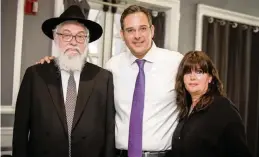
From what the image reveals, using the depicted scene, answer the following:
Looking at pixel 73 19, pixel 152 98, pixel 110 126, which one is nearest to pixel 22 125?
pixel 110 126

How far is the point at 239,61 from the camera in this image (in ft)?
15.0

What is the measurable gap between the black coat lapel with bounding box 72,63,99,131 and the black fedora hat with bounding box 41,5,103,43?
23cm

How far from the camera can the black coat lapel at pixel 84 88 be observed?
1793 millimetres

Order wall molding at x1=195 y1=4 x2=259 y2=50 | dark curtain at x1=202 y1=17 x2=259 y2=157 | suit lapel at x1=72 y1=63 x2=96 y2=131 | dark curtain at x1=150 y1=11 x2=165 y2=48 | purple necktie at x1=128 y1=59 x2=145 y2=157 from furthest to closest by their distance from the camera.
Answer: dark curtain at x1=202 y1=17 x2=259 y2=157, wall molding at x1=195 y1=4 x2=259 y2=50, dark curtain at x1=150 y1=11 x2=165 y2=48, purple necktie at x1=128 y1=59 x2=145 y2=157, suit lapel at x1=72 y1=63 x2=96 y2=131

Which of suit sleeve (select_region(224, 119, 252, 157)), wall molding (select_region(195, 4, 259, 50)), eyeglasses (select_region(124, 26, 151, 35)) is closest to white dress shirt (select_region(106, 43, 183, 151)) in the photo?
eyeglasses (select_region(124, 26, 151, 35))

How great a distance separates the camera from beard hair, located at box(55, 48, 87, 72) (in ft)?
6.05

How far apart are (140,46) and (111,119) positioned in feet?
1.50

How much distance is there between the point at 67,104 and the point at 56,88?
0.34ft

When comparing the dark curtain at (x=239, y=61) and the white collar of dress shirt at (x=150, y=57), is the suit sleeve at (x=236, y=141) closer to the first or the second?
the white collar of dress shirt at (x=150, y=57)

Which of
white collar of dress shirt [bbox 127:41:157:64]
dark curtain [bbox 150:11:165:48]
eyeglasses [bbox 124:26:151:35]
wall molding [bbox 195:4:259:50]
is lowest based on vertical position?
white collar of dress shirt [bbox 127:41:157:64]

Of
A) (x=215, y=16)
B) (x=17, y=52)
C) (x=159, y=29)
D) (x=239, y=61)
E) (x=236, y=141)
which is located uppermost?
(x=215, y=16)

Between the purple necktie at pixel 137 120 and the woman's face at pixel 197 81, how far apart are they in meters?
0.28

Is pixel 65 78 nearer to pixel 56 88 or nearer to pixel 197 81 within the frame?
pixel 56 88

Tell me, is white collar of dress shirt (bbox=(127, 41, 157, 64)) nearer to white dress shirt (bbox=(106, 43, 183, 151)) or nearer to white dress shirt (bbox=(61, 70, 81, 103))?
white dress shirt (bbox=(106, 43, 183, 151))
